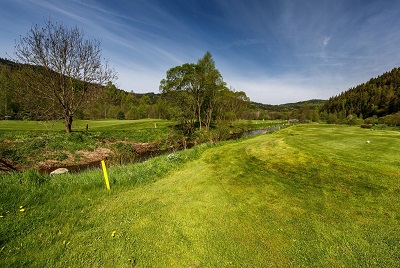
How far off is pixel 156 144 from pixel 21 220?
2089 cm

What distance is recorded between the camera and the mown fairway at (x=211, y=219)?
3074 millimetres

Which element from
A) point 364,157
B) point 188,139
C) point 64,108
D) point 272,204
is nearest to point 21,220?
point 272,204

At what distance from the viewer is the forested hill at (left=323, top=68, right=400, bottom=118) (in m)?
78.6

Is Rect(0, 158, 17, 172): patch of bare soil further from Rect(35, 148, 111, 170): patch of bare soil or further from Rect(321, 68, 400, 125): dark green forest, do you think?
Rect(321, 68, 400, 125): dark green forest

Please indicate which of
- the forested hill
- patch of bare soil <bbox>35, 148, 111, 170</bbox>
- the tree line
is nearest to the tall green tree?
the tree line

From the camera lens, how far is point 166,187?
637 cm

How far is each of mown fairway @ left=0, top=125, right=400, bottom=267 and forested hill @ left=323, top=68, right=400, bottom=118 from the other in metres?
93.7

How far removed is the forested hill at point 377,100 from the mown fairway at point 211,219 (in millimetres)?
93711

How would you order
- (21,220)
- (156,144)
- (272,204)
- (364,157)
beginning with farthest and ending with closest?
(156,144), (364,157), (272,204), (21,220)

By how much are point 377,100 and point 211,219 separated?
123375 millimetres

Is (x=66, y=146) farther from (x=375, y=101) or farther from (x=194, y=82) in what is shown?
(x=375, y=101)

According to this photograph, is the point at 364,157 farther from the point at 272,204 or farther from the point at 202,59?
the point at 202,59

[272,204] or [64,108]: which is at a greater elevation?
[64,108]

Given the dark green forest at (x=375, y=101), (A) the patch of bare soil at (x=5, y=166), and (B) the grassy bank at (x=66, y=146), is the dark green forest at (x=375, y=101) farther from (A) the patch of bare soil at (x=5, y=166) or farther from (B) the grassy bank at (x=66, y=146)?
(A) the patch of bare soil at (x=5, y=166)
